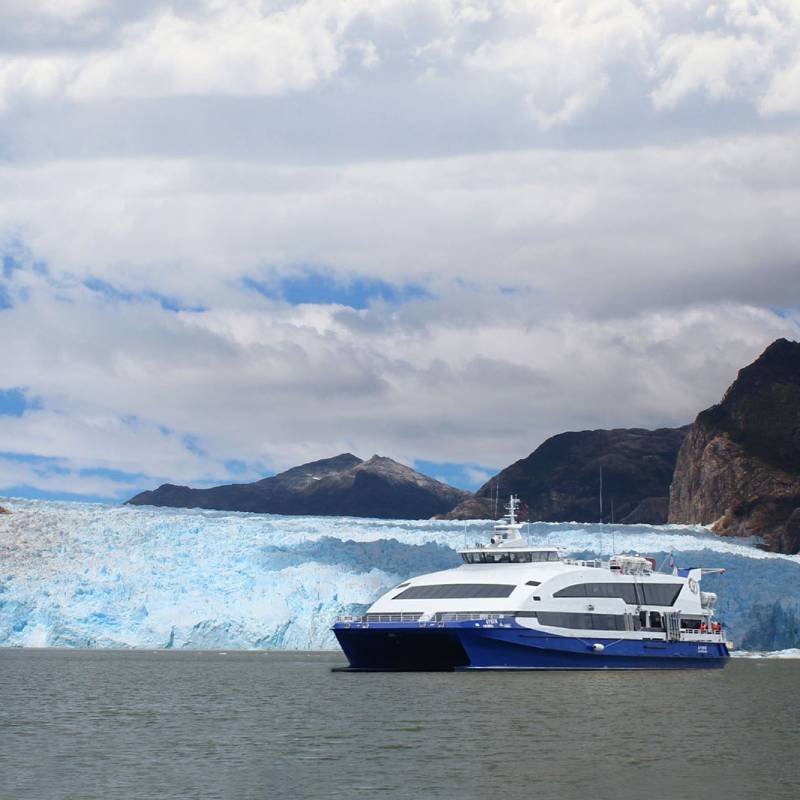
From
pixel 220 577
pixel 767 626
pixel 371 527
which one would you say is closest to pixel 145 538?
pixel 220 577

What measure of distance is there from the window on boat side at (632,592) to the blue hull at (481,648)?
5.60 ft

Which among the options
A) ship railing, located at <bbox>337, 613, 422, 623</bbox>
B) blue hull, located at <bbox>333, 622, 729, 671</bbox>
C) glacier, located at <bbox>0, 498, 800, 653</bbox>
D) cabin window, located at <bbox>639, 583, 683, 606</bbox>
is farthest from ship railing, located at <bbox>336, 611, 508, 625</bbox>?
glacier, located at <bbox>0, 498, 800, 653</bbox>

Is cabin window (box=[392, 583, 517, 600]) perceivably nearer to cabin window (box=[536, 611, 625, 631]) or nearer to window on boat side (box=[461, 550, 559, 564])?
cabin window (box=[536, 611, 625, 631])

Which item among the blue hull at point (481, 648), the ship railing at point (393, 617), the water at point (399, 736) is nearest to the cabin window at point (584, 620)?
the blue hull at point (481, 648)

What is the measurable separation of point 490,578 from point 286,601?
17.2 meters

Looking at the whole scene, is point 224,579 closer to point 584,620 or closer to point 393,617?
point 393,617

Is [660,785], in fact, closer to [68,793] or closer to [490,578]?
[68,793]

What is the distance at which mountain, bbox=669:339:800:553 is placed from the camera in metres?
125

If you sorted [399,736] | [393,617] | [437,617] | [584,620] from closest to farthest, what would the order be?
[399,736] → [437,617] → [393,617] → [584,620]

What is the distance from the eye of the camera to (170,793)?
2934 centimetres

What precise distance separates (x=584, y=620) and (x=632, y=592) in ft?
10.5

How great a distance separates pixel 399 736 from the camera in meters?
38.2

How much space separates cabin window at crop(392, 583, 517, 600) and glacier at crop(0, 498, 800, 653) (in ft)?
49.1

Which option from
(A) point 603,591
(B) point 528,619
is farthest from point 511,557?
(B) point 528,619
